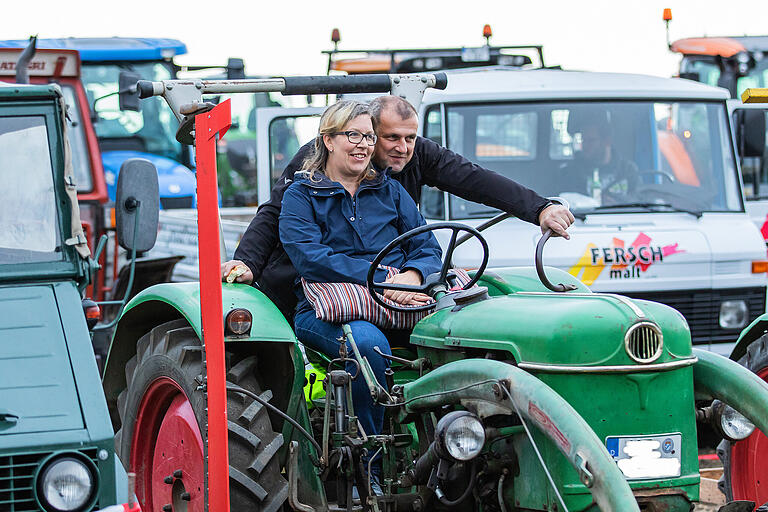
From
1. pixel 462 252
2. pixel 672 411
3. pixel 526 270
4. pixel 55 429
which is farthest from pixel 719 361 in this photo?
pixel 462 252

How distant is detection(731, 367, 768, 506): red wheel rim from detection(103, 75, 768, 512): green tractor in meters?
0.58

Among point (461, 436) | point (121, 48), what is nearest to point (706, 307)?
point (461, 436)

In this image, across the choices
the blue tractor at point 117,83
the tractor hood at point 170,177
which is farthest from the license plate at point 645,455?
the blue tractor at point 117,83

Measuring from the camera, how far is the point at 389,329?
4.25m

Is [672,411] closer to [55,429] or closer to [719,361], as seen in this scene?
[719,361]

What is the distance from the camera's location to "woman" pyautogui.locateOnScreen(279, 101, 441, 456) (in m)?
4.18

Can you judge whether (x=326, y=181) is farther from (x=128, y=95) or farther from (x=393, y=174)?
(x=128, y=95)

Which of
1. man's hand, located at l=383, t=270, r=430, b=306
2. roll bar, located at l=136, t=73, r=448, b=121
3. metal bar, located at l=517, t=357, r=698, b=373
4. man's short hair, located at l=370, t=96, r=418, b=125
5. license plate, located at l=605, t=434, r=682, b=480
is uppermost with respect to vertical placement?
roll bar, located at l=136, t=73, r=448, b=121


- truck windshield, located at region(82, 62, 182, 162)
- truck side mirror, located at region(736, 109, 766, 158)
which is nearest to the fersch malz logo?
truck side mirror, located at region(736, 109, 766, 158)

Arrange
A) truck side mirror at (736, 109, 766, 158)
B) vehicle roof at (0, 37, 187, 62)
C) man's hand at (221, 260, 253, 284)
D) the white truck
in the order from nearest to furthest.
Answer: man's hand at (221, 260, 253, 284) < the white truck < truck side mirror at (736, 109, 766, 158) < vehicle roof at (0, 37, 187, 62)

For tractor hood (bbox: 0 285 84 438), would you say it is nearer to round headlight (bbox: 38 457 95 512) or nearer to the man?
round headlight (bbox: 38 457 95 512)

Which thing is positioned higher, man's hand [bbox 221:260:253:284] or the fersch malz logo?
man's hand [bbox 221:260:253:284]

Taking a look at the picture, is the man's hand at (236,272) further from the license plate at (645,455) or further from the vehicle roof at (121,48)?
the vehicle roof at (121,48)

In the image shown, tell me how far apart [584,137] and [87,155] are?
4.00 meters
